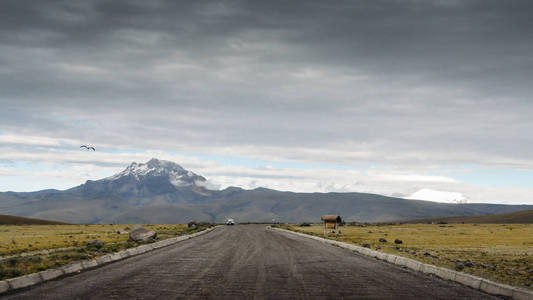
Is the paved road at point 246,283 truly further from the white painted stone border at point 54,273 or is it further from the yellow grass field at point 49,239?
the yellow grass field at point 49,239

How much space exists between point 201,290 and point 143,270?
6.52 metres

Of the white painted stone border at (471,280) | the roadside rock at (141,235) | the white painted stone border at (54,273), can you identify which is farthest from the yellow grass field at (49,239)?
the white painted stone border at (471,280)

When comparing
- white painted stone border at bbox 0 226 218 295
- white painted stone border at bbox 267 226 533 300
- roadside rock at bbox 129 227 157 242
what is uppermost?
roadside rock at bbox 129 227 157 242

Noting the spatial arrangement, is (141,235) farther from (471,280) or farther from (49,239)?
(471,280)

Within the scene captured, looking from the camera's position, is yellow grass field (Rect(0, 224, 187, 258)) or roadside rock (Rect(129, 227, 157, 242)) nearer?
yellow grass field (Rect(0, 224, 187, 258))

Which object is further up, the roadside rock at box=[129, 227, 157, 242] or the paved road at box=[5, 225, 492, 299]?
the roadside rock at box=[129, 227, 157, 242]

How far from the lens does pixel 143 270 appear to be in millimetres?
19688

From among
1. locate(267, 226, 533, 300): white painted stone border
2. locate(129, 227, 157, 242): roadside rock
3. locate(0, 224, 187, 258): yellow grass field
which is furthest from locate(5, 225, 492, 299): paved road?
locate(129, 227, 157, 242): roadside rock

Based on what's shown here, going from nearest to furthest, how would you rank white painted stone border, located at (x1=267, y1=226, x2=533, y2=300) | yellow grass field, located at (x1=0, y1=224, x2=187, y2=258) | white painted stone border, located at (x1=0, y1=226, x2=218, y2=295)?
1. white painted stone border, located at (x1=267, y1=226, x2=533, y2=300)
2. white painted stone border, located at (x1=0, y1=226, x2=218, y2=295)
3. yellow grass field, located at (x1=0, y1=224, x2=187, y2=258)

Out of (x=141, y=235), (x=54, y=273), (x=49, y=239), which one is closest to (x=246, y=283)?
(x=54, y=273)

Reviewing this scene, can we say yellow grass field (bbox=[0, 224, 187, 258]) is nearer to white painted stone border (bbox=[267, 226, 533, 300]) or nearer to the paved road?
the paved road

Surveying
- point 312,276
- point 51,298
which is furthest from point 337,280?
point 51,298

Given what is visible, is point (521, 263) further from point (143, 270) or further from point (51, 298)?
point (51, 298)

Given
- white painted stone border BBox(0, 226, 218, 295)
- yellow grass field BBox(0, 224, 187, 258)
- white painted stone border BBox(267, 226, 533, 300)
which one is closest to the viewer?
white painted stone border BBox(267, 226, 533, 300)
